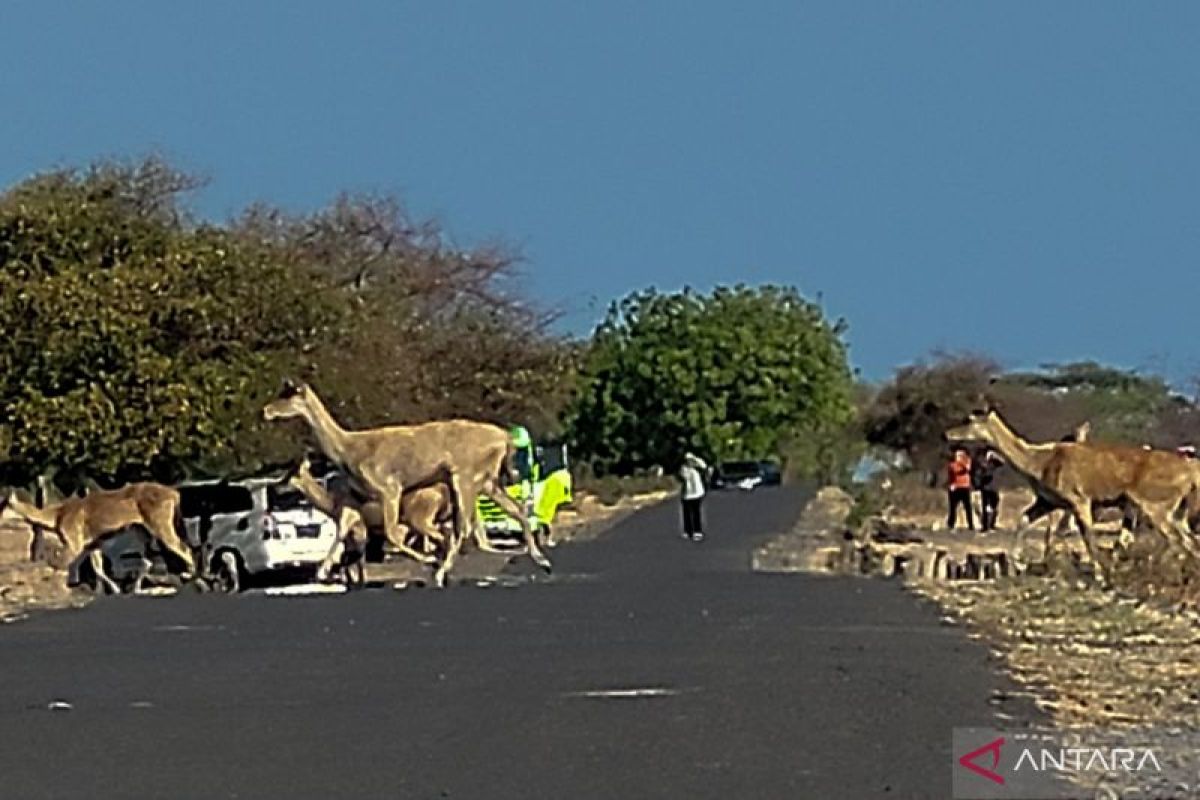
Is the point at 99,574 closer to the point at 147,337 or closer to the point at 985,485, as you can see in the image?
the point at 147,337

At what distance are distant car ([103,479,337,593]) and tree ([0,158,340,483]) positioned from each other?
24.1 ft

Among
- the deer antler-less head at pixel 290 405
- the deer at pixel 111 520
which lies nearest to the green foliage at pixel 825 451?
the deer antler-less head at pixel 290 405

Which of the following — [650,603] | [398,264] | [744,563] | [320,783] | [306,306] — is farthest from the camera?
[398,264]

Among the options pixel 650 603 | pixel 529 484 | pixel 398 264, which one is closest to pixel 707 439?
pixel 398 264

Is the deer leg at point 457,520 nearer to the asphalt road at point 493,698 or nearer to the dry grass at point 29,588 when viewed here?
the dry grass at point 29,588

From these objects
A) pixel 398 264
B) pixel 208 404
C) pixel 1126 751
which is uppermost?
pixel 398 264

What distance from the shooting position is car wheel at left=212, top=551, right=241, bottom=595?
3419 centimetres

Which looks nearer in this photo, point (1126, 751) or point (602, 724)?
point (1126, 751)

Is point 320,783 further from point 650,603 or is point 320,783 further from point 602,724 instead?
point 650,603

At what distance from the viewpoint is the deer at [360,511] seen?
32.0 m

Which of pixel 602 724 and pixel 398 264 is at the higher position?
pixel 398 264

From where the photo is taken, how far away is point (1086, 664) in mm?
18031

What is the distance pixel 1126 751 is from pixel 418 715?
13.7ft

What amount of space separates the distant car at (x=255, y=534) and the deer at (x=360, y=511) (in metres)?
0.41
